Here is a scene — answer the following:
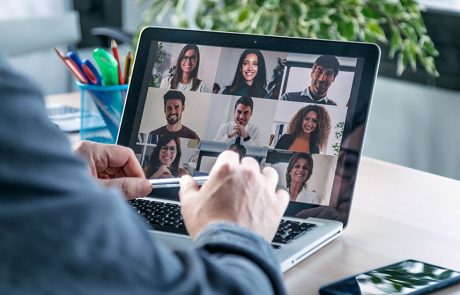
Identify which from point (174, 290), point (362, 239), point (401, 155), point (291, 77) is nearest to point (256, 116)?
point (291, 77)

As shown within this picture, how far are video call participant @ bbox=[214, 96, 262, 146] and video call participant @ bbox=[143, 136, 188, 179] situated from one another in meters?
0.07

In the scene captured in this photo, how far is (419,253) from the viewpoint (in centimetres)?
104

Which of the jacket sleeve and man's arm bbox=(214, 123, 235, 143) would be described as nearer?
the jacket sleeve

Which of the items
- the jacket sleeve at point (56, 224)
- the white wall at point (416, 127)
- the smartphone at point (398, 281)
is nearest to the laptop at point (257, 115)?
the smartphone at point (398, 281)

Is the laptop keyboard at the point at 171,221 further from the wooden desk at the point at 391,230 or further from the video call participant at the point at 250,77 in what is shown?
the video call participant at the point at 250,77

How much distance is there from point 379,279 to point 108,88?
Result: 641 mm

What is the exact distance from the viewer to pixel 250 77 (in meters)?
1.16

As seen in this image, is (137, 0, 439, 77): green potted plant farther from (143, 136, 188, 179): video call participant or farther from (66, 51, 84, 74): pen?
(143, 136, 188, 179): video call participant

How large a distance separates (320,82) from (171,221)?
292mm

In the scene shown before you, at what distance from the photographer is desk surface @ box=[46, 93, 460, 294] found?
0.98 m

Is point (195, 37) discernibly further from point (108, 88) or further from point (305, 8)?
point (305, 8)

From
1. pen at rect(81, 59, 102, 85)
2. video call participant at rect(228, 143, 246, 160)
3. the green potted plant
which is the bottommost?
video call participant at rect(228, 143, 246, 160)

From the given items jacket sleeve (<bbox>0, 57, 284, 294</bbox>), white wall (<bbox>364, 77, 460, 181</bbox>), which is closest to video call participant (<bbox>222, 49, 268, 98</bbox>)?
jacket sleeve (<bbox>0, 57, 284, 294</bbox>)

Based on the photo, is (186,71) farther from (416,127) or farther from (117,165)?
(416,127)
